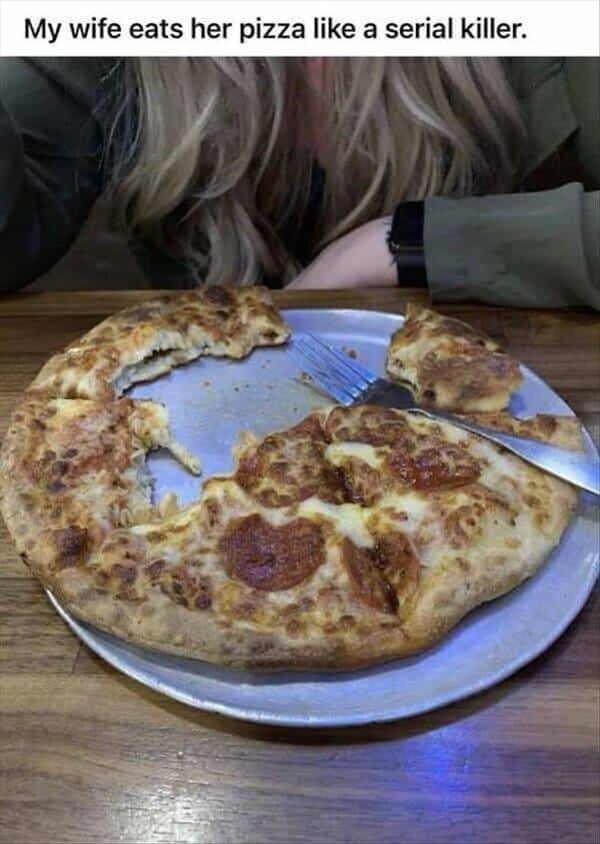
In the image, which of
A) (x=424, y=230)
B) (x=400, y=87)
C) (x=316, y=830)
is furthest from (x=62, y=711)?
(x=400, y=87)

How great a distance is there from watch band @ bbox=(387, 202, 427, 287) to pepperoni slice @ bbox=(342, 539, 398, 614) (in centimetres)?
40

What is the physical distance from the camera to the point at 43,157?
1.14 meters

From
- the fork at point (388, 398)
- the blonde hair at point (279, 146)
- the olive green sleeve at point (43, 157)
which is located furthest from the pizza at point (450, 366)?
the olive green sleeve at point (43, 157)

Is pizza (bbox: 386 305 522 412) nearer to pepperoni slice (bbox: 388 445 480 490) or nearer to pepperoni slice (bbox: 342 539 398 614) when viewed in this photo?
pepperoni slice (bbox: 388 445 480 490)

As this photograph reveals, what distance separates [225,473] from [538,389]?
290mm

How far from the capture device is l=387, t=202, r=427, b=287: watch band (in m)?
A: 1.03

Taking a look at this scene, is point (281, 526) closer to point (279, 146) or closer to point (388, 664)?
point (388, 664)

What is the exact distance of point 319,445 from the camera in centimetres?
83

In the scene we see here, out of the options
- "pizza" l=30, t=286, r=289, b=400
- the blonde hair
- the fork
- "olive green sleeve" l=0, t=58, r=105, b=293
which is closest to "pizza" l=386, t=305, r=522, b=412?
the fork

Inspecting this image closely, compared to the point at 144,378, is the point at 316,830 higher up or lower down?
lower down

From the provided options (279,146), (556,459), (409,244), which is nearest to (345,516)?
(556,459)

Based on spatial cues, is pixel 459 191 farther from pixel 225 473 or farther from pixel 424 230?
pixel 225 473

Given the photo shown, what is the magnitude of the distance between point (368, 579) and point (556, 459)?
0.61 feet

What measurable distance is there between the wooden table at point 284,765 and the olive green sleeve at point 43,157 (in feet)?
1.71
